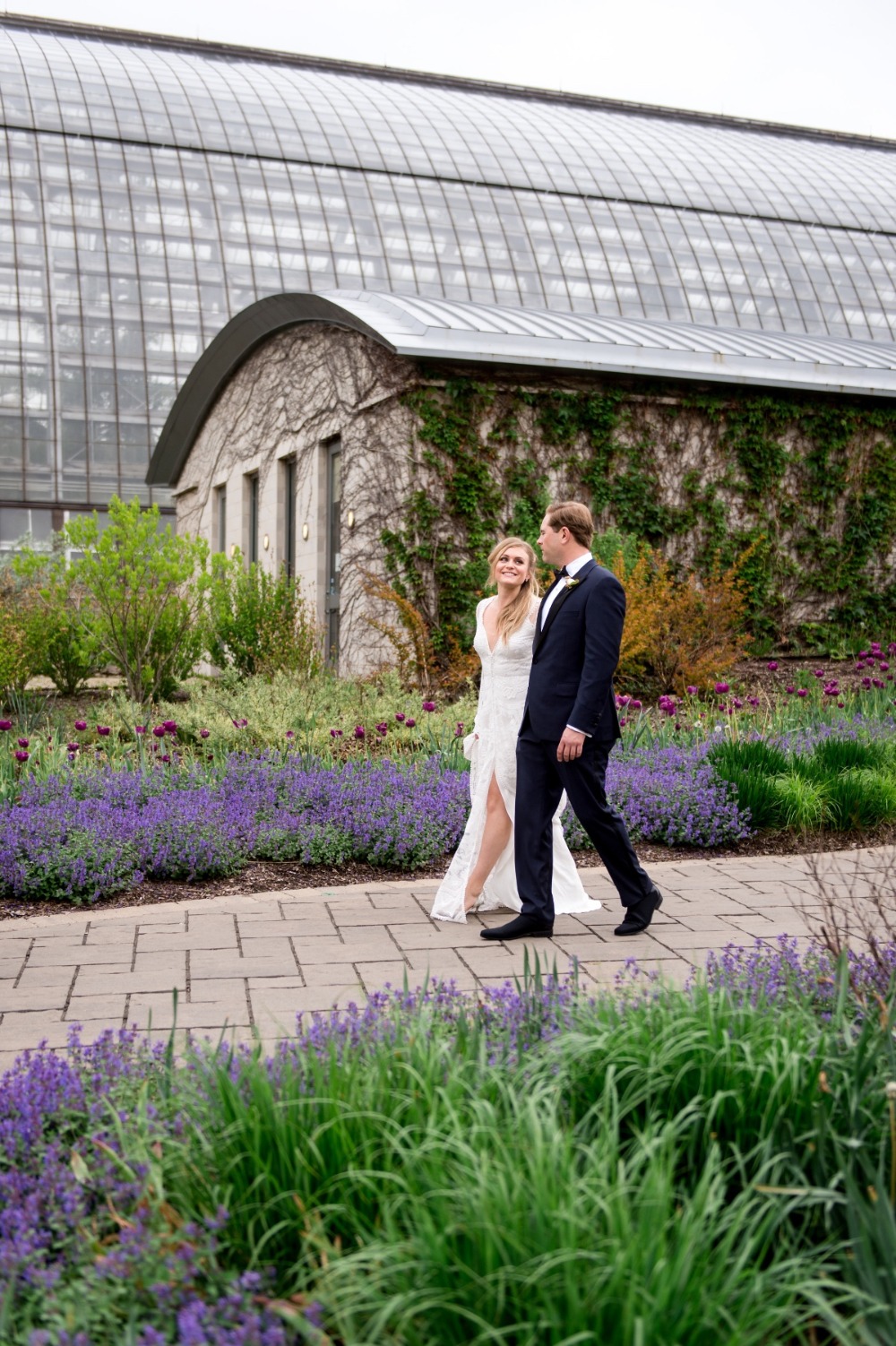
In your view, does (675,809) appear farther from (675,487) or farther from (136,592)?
(675,487)

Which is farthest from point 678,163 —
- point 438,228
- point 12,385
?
point 12,385

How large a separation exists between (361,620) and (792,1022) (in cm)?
1059

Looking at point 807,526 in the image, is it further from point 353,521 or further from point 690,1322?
point 690,1322

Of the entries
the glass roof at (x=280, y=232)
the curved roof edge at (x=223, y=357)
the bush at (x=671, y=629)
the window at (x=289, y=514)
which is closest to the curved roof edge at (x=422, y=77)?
the glass roof at (x=280, y=232)

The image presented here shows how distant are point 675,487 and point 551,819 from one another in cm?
921

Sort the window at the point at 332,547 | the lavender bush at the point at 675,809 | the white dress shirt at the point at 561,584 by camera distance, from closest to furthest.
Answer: the white dress shirt at the point at 561,584 < the lavender bush at the point at 675,809 < the window at the point at 332,547

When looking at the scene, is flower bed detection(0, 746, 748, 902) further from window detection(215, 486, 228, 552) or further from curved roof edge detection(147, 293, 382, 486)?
window detection(215, 486, 228, 552)

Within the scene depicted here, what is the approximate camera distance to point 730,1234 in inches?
86.1

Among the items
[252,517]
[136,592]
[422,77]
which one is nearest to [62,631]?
[136,592]

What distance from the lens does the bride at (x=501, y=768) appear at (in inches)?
224

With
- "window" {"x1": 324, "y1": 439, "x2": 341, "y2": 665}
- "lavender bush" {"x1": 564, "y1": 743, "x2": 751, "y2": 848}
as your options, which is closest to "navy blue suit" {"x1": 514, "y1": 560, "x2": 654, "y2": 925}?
"lavender bush" {"x1": 564, "y1": 743, "x2": 751, "y2": 848}

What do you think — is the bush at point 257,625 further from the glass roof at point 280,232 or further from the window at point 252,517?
the glass roof at point 280,232

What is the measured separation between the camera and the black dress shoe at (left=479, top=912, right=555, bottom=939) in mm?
5281

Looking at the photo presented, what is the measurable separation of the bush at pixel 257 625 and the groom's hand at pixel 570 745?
698 cm
